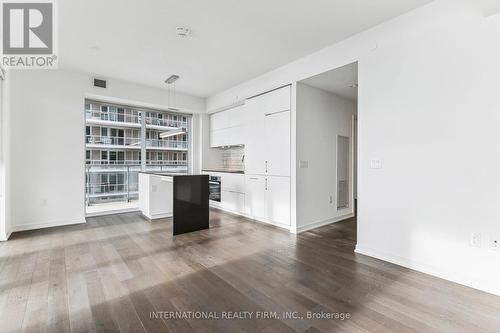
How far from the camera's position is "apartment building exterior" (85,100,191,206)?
5180 mm

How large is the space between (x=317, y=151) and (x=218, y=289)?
2.95 metres

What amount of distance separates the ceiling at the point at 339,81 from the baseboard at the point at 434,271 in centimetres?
250

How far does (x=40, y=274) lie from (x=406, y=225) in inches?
160

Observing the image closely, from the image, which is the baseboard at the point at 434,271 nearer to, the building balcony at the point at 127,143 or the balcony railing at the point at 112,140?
the building balcony at the point at 127,143

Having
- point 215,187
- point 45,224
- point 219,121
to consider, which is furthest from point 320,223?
point 45,224

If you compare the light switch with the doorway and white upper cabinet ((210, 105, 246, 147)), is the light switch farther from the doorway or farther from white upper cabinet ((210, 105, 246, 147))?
white upper cabinet ((210, 105, 246, 147))

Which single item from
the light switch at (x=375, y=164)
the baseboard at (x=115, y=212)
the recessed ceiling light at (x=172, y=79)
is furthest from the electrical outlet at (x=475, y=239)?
the baseboard at (x=115, y=212)

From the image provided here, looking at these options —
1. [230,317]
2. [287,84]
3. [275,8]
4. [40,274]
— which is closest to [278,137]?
[287,84]

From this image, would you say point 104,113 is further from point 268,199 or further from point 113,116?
point 268,199

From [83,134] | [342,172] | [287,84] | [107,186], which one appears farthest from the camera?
[107,186]

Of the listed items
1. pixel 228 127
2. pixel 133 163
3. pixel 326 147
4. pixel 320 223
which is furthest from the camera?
pixel 228 127

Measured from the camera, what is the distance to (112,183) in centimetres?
549

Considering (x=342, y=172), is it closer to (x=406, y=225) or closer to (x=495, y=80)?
(x=406, y=225)

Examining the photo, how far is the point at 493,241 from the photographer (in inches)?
85.0
